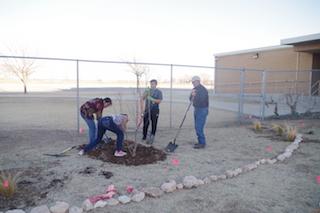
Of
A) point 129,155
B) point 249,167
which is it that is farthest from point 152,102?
point 249,167

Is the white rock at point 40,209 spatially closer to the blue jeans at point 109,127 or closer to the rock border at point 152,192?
the rock border at point 152,192

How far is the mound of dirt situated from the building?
8956 mm

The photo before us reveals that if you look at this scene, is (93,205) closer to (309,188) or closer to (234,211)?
(234,211)

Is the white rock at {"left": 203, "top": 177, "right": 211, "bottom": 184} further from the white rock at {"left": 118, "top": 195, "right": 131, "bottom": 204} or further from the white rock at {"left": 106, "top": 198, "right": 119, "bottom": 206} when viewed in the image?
the white rock at {"left": 106, "top": 198, "right": 119, "bottom": 206}

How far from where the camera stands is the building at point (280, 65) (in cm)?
1552

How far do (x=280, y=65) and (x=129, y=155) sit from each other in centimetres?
1643

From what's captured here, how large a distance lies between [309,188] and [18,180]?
4510mm

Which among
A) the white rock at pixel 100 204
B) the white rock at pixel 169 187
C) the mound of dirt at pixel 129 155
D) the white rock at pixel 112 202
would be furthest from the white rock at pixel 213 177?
the white rock at pixel 100 204

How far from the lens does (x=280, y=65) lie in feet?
62.3

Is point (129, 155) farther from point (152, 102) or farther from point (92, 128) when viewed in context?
point (152, 102)

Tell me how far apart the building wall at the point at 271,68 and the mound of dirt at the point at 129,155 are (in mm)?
10639

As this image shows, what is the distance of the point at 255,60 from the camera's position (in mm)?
20891

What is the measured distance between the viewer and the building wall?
1736 cm

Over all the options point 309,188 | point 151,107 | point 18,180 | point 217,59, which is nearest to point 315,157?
point 309,188
